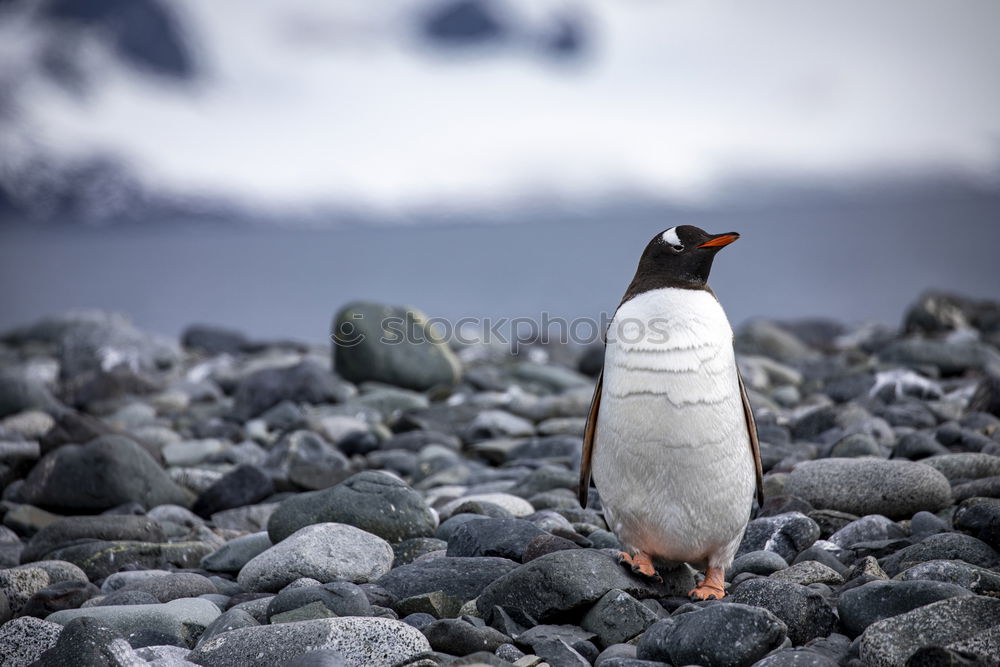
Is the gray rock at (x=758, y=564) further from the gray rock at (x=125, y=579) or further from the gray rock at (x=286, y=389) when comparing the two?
Result: the gray rock at (x=286, y=389)

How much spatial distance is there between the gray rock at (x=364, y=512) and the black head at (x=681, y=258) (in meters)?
1.63

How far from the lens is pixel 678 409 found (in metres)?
3.41

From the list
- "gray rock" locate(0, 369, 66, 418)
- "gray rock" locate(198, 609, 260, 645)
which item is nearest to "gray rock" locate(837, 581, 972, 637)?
"gray rock" locate(198, 609, 260, 645)

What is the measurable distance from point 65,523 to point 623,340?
3.15m

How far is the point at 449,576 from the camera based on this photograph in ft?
11.8

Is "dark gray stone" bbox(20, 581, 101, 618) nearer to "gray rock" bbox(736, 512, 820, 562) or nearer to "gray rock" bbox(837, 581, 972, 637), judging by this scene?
"gray rock" bbox(736, 512, 820, 562)

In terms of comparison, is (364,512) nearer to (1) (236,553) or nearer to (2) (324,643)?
(1) (236,553)

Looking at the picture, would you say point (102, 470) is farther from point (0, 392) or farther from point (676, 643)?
point (676, 643)

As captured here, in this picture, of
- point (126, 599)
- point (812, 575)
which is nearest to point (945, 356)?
point (812, 575)

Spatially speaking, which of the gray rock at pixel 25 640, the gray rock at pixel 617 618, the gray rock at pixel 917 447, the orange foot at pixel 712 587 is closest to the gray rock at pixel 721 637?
the gray rock at pixel 617 618

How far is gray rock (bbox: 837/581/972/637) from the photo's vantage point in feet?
9.70

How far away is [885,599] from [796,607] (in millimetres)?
283

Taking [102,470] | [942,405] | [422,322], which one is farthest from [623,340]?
[422,322]

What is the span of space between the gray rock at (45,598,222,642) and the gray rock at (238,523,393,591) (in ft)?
1.21
